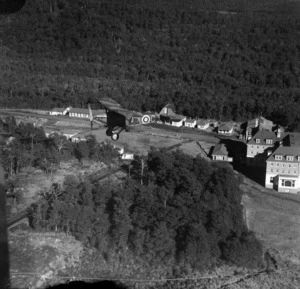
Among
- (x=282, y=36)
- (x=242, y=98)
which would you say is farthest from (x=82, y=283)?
(x=282, y=36)

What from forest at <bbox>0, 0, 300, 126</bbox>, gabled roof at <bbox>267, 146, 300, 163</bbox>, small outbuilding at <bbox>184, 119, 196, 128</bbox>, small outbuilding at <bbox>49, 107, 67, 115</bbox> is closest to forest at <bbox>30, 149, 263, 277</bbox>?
gabled roof at <bbox>267, 146, 300, 163</bbox>

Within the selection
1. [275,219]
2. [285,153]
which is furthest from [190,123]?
[275,219]

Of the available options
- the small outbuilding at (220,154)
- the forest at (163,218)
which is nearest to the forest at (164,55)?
the small outbuilding at (220,154)

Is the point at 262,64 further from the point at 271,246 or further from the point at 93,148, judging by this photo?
the point at 271,246

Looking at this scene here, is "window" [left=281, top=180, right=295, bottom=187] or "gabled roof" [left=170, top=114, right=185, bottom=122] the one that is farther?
"gabled roof" [left=170, top=114, right=185, bottom=122]

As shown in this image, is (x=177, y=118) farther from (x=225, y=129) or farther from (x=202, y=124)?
(x=225, y=129)

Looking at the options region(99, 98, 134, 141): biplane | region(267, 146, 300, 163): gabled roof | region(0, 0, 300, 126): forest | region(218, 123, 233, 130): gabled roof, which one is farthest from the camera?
region(0, 0, 300, 126): forest

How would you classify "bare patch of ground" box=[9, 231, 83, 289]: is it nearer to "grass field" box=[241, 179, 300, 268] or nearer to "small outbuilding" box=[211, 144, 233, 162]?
"grass field" box=[241, 179, 300, 268]
